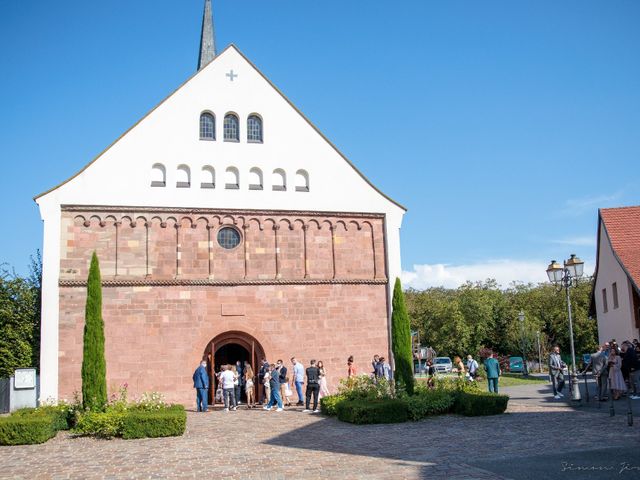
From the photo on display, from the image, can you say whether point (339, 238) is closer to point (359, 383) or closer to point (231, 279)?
point (231, 279)

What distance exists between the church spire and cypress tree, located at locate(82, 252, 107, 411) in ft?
70.3

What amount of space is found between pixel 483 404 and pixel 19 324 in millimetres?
24041

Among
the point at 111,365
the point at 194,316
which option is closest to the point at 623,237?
the point at 194,316

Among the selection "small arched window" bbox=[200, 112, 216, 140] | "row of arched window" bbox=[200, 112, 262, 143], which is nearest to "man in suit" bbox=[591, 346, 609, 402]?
"row of arched window" bbox=[200, 112, 262, 143]

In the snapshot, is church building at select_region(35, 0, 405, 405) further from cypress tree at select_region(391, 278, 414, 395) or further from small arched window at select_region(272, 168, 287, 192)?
cypress tree at select_region(391, 278, 414, 395)

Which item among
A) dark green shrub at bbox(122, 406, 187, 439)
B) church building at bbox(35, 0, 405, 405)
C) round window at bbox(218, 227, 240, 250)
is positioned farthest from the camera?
round window at bbox(218, 227, 240, 250)

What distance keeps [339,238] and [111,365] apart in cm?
968

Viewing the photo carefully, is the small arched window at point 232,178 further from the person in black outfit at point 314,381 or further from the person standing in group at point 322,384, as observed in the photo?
the person in black outfit at point 314,381

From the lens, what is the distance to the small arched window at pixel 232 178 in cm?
2598

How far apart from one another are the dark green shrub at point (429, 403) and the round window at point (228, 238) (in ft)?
30.9

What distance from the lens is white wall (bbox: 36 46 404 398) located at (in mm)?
24562

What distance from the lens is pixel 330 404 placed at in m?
20.5

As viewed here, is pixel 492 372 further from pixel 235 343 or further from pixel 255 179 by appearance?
pixel 255 179

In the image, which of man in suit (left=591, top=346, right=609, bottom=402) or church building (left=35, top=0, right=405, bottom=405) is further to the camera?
church building (left=35, top=0, right=405, bottom=405)
